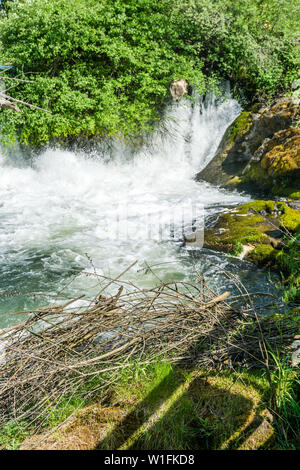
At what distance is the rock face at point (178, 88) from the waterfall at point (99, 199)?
36cm

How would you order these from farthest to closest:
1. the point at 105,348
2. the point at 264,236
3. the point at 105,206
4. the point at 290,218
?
the point at 105,206 < the point at 290,218 < the point at 264,236 < the point at 105,348

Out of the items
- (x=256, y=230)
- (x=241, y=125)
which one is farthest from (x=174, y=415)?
(x=241, y=125)

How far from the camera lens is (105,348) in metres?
2.80

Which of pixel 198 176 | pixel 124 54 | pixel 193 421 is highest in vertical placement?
pixel 124 54

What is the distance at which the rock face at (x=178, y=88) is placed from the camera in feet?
39.2

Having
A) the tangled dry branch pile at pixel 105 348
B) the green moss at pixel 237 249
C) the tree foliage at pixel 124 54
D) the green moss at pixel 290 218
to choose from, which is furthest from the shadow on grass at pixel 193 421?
the tree foliage at pixel 124 54

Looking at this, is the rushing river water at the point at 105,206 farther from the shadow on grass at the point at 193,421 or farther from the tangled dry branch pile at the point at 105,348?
the shadow on grass at the point at 193,421

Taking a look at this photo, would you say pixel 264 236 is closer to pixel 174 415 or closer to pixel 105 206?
pixel 174 415

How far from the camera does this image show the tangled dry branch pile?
2.44 metres

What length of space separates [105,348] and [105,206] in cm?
697

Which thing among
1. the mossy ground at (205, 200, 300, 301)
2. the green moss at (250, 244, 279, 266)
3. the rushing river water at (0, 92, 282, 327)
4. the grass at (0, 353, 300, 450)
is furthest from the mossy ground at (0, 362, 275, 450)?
the green moss at (250, 244, 279, 266)

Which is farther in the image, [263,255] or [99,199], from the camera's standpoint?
[99,199]

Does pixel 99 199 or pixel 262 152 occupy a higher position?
pixel 262 152

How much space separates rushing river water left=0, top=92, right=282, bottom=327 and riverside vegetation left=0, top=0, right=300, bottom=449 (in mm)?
674
